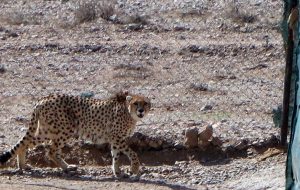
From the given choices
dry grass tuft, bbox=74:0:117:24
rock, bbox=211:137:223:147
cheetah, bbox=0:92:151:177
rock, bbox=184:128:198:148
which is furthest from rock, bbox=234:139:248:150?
dry grass tuft, bbox=74:0:117:24

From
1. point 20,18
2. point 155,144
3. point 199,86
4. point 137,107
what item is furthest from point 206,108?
point 20,18

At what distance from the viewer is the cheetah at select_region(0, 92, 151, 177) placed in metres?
10.1

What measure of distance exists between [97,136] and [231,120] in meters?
3.28

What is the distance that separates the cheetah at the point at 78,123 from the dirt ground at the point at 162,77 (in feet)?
0.81

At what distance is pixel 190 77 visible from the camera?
1702 centimetres

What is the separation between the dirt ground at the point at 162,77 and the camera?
1016 centimetres

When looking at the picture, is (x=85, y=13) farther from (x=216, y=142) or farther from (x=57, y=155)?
(x=57, y=155)

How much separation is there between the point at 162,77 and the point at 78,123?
6.81 meters

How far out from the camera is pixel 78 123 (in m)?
10.3

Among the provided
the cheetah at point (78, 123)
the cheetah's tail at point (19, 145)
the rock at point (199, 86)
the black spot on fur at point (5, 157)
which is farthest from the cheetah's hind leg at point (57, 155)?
the rock at point (199, 86)

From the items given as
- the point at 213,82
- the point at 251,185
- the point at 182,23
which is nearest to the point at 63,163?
the point at 251,185

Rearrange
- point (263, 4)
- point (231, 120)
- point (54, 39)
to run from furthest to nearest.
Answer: point (263, 4)
point (54, 39)
point (231, 120)

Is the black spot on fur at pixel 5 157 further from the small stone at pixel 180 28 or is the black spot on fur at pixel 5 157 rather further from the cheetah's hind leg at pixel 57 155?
the small stone at pixel 180 28

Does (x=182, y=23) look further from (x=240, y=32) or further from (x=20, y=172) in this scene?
(x=20, y=172)
